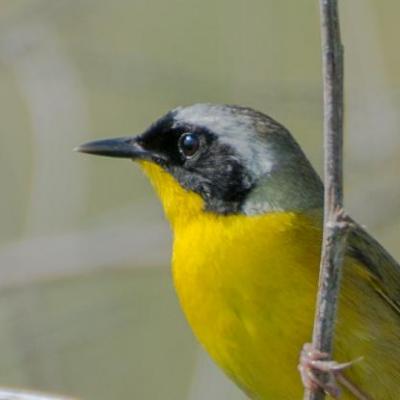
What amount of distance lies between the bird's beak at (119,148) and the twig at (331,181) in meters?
A: 1.51

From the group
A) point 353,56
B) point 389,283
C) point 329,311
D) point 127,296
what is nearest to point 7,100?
point 127,296

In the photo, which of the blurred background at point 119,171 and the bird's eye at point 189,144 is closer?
the bird's eye at point 189,144

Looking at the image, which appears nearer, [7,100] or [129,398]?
[129,398]

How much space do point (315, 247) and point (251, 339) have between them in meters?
0.44

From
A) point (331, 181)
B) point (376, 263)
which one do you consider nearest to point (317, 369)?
point (331, 181)

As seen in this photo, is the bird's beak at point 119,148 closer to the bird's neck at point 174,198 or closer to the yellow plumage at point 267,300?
the bird's neck at point 174,198

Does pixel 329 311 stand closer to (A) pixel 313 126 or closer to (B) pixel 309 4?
(A) pixel 313 126

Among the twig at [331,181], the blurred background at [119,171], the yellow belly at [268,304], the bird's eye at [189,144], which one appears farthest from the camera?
the blurred background at [119,171]

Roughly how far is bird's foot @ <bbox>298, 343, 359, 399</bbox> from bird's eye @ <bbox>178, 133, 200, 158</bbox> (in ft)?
3.62

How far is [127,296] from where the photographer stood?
7102 mm

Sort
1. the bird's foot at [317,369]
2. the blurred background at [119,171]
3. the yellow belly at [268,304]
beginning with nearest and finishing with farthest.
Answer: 1. the bird's foot at [317,369]
2. the yellow belly at [268,304]
3. the blurred background at [119,171]

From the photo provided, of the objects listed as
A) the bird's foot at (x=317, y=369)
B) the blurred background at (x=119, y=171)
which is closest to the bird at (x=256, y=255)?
the bird's foot at (x=317, y=369)

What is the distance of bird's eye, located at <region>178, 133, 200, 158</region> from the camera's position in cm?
498

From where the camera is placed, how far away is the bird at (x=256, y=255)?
4543mm
